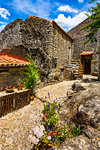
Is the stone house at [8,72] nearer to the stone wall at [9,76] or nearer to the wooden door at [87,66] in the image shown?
the stone wall at [9,76]

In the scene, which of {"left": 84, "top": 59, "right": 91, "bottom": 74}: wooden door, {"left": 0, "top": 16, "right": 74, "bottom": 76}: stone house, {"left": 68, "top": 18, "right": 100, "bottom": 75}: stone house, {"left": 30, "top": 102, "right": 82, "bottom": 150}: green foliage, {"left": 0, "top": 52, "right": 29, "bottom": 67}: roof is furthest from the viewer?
{"left": 84, "top": 59, "right": 91, "bottom": 74}: wooden door

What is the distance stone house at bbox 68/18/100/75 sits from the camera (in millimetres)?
11445

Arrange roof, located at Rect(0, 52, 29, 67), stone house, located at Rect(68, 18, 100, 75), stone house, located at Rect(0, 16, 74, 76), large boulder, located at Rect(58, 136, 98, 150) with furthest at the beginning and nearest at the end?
1. stone house, located at Rect(68, 18, 100, 75)
2. stone house, located at Rect(0, 16, 74, 76)
3. roof, located at Rect(0, 52, 29, 67)
4. large boulder, located at Rect(58, 136, 98, 150)

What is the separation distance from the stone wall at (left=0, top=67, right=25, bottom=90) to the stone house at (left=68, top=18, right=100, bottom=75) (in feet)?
30.3

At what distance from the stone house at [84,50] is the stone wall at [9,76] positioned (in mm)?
9232

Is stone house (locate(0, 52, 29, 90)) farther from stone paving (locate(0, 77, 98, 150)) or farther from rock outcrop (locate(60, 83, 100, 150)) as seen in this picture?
rock outcrop (locate(60, 83, 100, 150))

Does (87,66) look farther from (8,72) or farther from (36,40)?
(8,72)

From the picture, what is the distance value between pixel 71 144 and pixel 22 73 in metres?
5.39

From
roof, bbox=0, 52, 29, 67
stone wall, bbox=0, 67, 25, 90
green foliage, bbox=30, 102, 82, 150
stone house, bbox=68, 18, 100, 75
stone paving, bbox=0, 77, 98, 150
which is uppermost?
stone house, bbox=68, 18, 100, 75

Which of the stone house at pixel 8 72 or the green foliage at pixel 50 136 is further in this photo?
the stone house at pixel 8 72

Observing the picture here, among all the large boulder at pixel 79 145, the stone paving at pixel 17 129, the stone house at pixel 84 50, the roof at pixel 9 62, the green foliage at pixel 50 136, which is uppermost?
the stone house at pixel 84 50

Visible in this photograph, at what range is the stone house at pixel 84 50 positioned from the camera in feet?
37.6

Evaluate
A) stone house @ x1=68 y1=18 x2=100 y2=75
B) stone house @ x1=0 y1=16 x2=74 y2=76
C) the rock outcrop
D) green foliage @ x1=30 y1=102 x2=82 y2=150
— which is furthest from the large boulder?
stone house @ x1=68 y1=18 x2=100 y2=75

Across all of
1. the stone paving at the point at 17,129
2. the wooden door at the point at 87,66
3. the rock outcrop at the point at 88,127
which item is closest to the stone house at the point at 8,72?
the stone paving at the point at 17,129
